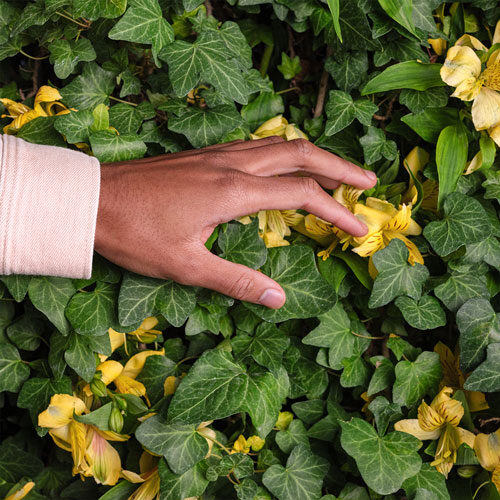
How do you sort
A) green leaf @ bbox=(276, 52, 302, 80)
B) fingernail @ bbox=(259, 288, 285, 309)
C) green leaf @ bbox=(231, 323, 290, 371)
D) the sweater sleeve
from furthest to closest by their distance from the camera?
green leaf @ bbox=(276, 52, 302, 80)
green leaf @ bbox=(231, 323, 290, 371)
fingernail @ bbox=(259, 288, 285, 309)
the sweater sleeve

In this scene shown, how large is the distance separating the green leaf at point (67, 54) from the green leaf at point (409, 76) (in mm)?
533

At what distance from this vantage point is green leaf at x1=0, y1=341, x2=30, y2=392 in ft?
3.88

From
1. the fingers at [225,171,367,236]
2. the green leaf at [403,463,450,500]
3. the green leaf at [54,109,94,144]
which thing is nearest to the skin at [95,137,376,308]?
the fingers at [225,171,367,236]

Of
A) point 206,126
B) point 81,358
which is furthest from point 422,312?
point 81,358

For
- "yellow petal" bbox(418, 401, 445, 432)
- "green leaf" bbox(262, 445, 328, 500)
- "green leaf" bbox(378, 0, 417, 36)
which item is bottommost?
"green leaf" bbox(262, 445, 328, 500)

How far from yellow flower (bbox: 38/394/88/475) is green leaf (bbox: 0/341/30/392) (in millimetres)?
131

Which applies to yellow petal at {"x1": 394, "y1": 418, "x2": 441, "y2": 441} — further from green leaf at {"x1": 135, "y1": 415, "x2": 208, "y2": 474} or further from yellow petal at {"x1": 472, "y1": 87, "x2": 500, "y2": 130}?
yellow petal at {"x1": 472, "y1": 87, "x2": 500, "y2": 130}

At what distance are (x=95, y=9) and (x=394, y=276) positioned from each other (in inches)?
27.3

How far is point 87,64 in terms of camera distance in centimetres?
116

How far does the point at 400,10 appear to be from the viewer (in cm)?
102

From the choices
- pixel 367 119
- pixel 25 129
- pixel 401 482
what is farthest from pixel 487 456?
pixel 25 129

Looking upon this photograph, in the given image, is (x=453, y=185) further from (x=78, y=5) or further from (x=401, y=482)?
(x=78, y=5)

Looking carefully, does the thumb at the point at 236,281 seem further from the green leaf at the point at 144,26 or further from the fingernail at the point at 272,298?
the green leaf at the point at 144,26

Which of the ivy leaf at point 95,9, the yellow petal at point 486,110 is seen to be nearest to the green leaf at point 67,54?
the ivy leaf at point 95,9
